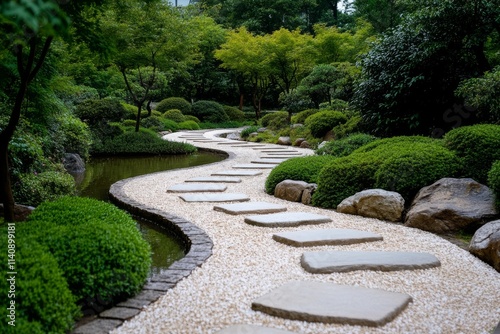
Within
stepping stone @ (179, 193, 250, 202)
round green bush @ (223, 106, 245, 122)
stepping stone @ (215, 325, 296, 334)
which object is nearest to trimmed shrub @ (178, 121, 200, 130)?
round green bush @ (223, 106, 245, 122)

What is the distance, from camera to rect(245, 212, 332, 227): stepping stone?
176 inches

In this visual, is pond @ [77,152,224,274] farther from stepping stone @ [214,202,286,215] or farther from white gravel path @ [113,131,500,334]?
stepping stone @ [214,202,286,215]

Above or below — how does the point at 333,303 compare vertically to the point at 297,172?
below

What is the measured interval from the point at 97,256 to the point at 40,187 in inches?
140

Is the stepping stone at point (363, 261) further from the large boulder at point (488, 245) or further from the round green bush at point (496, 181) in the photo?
the round green bush at point (496, 181)

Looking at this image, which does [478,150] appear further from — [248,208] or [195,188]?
[195,188]

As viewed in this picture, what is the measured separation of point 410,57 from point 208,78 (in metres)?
25.0

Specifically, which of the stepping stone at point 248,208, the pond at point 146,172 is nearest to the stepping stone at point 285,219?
the stepping stone at point 248,208

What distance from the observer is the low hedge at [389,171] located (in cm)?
504

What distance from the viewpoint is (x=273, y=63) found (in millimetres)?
22125

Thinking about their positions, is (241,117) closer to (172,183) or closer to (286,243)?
(172,183)

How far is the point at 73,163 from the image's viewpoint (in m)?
10.1

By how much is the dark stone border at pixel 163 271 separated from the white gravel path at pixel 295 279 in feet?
0.18

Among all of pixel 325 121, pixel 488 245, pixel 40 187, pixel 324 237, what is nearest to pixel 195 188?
pixel 40 187
